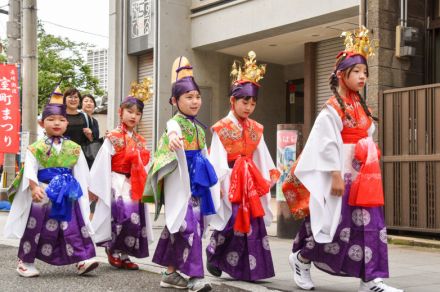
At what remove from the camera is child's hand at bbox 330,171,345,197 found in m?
4.99

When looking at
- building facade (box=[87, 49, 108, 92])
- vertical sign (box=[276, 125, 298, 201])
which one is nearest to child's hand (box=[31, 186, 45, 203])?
vertical sign (box=[276, 125, 298, 201])

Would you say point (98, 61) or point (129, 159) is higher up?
point (98, 61)

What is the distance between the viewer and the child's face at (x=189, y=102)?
5559 mm

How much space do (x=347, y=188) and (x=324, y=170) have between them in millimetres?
248

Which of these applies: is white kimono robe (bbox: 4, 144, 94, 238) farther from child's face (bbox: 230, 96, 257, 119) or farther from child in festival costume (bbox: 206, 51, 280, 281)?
child's face (bbox: 230, 96, 257, 119)

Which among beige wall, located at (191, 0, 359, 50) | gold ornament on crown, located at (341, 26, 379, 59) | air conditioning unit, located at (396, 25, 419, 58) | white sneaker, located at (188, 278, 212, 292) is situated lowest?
white sneaker, located at (188, 278, 212, 292)

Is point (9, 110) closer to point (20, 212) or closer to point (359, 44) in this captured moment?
point (20, 212)

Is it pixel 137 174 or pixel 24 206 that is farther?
pixel 137 174

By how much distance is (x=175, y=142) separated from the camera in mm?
5219

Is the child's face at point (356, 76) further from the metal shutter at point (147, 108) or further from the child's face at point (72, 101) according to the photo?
the metal shutter at point (147, 108)

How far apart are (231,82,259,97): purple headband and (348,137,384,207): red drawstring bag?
1227mm

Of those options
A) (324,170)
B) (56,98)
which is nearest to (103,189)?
(56,98)

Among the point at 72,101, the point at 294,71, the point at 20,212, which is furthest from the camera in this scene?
the point at 294,71


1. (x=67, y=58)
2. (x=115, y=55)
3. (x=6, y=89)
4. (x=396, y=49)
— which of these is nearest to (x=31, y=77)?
(x=6, y=89)
